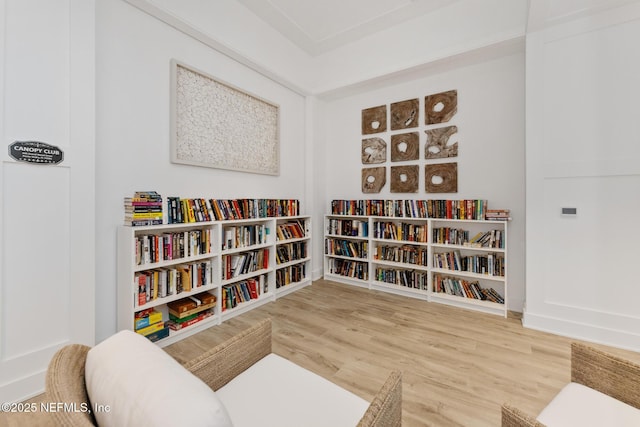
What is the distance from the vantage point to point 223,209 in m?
2.88

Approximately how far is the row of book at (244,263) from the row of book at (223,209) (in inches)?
17.0

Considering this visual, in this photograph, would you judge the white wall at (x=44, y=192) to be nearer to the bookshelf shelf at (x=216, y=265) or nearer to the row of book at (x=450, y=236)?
the bookshelf shelf at (x=216, y=265)

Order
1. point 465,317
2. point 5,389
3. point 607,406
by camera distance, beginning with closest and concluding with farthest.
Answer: point 607,406
point 5,389
point 465,317

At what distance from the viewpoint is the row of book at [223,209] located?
97.8 inches

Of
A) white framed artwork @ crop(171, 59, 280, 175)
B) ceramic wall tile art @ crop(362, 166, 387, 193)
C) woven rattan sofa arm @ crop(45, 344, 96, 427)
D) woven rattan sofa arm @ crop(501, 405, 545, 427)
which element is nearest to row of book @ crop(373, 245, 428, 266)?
ceramic wall tile art @ crop(362, 166, 387, 193)

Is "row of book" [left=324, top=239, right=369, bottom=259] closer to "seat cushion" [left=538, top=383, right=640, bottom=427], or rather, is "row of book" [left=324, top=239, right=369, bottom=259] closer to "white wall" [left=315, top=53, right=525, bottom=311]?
"white wall" [left=315, top=53, right=525, bottom=311]

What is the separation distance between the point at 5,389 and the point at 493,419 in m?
2.86

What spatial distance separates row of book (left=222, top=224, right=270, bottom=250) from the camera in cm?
289

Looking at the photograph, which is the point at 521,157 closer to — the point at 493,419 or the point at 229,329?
the point at 493,419

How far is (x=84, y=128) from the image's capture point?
1937 mm

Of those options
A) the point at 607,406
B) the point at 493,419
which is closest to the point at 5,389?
the point at 493,419

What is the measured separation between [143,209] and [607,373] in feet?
9.66

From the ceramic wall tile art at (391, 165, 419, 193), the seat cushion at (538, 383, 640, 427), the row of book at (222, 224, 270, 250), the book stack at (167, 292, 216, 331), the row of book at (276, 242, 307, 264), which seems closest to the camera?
the seat cushion at (538, 383, 640, 427)

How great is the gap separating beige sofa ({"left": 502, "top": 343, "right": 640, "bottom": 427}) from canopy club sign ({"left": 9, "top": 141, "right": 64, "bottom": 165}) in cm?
273
